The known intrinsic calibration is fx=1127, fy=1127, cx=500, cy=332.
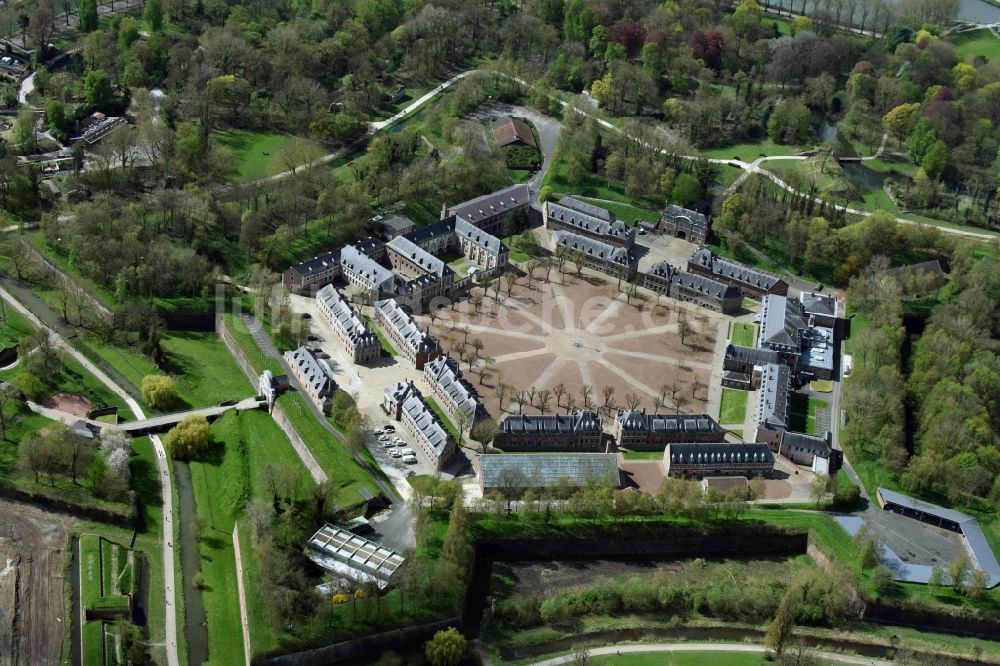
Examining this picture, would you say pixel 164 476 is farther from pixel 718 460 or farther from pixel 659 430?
pixel 718 460

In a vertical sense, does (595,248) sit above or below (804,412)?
above

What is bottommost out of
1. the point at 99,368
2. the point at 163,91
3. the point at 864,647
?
the point at 864,647

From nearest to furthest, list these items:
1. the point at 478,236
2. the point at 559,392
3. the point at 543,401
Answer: the point at 543,401 → the point at 559,392 → the point at 478,236

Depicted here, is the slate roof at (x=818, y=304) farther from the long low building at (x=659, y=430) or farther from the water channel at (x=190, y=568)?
the water channel at (x=190, y=568)

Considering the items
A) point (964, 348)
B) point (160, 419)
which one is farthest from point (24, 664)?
point (964, 348)

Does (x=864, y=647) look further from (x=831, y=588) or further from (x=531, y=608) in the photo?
(x=531, y=608)

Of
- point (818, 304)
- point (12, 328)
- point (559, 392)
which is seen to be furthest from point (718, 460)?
point (12, 328)

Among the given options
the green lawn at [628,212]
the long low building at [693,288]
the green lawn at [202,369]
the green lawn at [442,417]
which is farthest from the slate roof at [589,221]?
the green lawn at [202,369]
